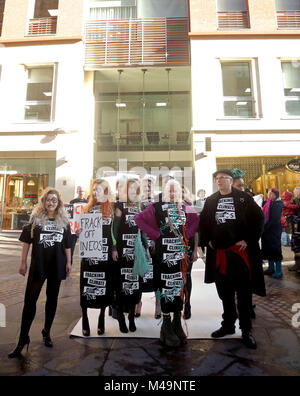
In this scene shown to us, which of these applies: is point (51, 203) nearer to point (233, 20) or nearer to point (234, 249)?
point (234, 249)

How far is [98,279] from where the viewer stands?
3152 millimetres

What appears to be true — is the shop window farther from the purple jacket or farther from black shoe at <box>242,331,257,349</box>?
black shoe at <box>242,331,257,349</box>

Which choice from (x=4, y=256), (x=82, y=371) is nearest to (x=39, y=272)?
(x=82, y=371)

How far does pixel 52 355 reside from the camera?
267cm

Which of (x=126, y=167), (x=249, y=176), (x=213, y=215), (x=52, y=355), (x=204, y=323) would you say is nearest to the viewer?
(x=52, y=355)

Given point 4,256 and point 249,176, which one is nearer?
point 4,256

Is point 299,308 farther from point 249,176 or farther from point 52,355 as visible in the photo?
point 249,176

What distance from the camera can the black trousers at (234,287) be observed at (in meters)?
3.07

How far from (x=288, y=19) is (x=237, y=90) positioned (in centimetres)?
471

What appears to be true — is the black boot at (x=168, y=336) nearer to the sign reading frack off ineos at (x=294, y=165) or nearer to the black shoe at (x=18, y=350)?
the black shoe at (x=18, y=350)

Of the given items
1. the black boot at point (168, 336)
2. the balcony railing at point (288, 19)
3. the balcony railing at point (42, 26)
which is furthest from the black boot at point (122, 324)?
the balcony railing at point (288, 19)

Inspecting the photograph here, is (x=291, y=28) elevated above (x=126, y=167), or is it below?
above

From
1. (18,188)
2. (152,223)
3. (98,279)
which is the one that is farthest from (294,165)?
(18,188)

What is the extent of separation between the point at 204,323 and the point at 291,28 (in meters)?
15.6
